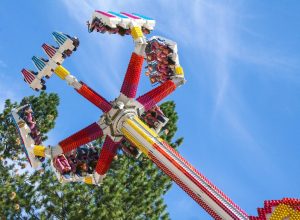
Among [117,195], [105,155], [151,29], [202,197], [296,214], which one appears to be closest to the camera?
[296,214]

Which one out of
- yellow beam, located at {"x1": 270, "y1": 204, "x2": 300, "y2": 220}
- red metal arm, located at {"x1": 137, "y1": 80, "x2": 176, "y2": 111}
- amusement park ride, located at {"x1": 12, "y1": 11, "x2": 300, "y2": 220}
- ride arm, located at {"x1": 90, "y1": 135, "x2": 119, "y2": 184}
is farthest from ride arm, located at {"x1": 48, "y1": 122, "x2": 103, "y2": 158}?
yellow beam, located at {"x1": 270, "y1": 204, "x2": 300, "y2": 220}

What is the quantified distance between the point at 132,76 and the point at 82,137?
2466 mm

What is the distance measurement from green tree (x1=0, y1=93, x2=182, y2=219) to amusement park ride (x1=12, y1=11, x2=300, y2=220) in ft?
19.4

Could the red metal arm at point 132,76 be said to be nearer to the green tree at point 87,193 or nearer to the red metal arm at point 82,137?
the red metal arm at point 82,137

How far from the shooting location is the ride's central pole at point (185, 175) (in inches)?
576

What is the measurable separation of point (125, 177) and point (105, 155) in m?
8.15

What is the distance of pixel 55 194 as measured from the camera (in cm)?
2520

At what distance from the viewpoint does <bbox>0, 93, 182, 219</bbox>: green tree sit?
24.5 m

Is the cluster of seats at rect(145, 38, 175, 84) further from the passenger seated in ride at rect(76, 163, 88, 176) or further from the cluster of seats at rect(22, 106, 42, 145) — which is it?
the cluster of seats at rect(22, 106, 42, 145)

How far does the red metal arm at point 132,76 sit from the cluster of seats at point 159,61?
512 millimetres

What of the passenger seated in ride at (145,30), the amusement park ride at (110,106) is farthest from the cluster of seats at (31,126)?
the passenger seated in ride at (145,30)

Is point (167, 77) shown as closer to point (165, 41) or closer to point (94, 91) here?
point (165, 41)

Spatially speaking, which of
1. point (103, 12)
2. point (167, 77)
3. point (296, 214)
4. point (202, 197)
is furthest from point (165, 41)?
point (296, 214)

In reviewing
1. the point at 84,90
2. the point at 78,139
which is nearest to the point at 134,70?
the point at 84,90
